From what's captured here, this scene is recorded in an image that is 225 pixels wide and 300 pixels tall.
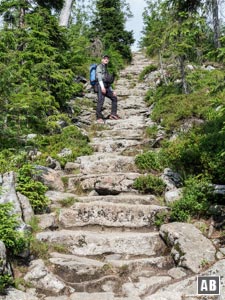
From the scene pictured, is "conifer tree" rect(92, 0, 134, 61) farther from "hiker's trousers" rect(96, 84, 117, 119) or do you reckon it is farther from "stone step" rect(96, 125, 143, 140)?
"stone step" rect(96, 125, 143, 140)

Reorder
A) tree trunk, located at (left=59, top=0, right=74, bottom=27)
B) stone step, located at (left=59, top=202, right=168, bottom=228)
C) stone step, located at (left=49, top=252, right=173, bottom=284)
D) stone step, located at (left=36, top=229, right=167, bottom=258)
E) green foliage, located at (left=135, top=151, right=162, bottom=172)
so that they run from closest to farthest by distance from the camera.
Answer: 1. stone step, located at (left=49, top=252, right=173, bottom=284)
2. stone step, located at (left=36, top=229, right=167, bottom=258)
3. stone step, located at (left=59, top=202, right=168, bottom=228)
4. green foliage, located at (left=135, top=151, right=162, bottom=172)
5. tree trunk, located at (left=59, top=0, right=74, bottom=27)

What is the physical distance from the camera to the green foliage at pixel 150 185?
24.5 ft

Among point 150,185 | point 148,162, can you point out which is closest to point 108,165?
point 148,162

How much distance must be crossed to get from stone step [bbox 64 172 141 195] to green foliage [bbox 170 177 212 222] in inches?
51.9

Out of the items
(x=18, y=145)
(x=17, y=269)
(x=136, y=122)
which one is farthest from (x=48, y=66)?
(x=17, y=269)

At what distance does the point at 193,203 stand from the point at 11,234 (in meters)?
3.26

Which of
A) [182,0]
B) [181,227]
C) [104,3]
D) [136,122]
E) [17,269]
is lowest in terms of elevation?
[17,269]

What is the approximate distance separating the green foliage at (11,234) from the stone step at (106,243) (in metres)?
0.70

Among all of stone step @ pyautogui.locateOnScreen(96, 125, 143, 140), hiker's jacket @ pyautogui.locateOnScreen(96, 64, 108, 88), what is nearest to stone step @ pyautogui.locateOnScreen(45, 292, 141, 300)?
stone step @ pyautogui.locateOnScreen(96, 125, 143, 140)

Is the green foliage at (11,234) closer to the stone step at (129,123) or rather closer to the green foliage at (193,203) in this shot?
the green foliage at (193,203)

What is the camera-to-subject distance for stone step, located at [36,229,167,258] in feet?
18.8

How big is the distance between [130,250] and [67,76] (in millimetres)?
9304

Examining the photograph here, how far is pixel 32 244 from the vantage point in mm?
5438

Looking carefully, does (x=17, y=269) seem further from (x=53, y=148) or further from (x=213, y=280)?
(x=53, y=148)
